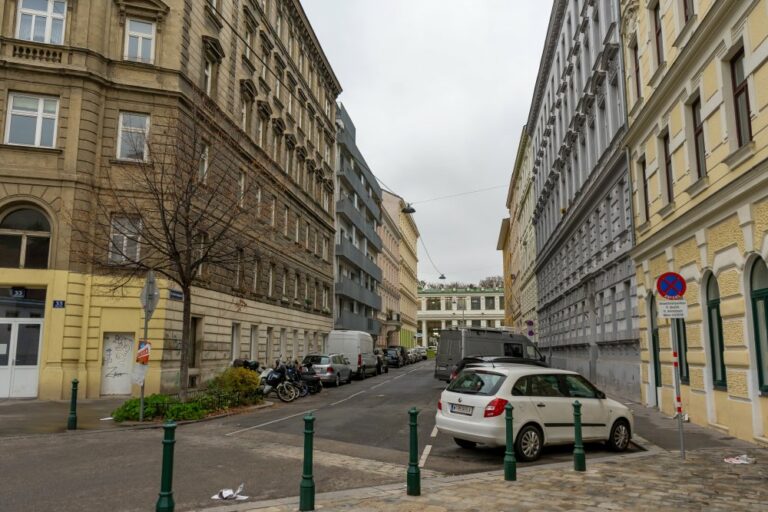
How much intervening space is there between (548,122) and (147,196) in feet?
81.8

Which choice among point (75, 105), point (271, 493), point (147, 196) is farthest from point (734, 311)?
point (75, 105)

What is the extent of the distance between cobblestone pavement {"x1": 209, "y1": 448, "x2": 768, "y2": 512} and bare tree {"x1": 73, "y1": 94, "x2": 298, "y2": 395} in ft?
32.0

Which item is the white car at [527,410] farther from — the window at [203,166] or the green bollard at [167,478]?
the window at [203,166]

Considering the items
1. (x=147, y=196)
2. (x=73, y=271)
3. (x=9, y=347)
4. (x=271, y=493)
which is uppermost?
(x=147, y=196)

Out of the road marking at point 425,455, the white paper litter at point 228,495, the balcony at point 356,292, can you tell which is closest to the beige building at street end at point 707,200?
the road marking at point 425,455

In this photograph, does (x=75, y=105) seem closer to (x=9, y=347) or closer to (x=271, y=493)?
(x=9, y=347)

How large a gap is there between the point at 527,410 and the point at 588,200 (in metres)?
16.9

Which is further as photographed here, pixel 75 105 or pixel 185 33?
pixel 185 33

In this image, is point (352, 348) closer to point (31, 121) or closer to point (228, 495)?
point (31, 121)

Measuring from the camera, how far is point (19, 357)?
19453mm

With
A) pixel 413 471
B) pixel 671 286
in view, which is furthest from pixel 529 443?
pixel 671 286

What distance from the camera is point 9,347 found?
63.6ft

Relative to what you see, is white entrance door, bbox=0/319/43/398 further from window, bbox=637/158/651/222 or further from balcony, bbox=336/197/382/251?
balcony, bbox=336/197/382/251

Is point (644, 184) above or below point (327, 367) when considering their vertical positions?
above
